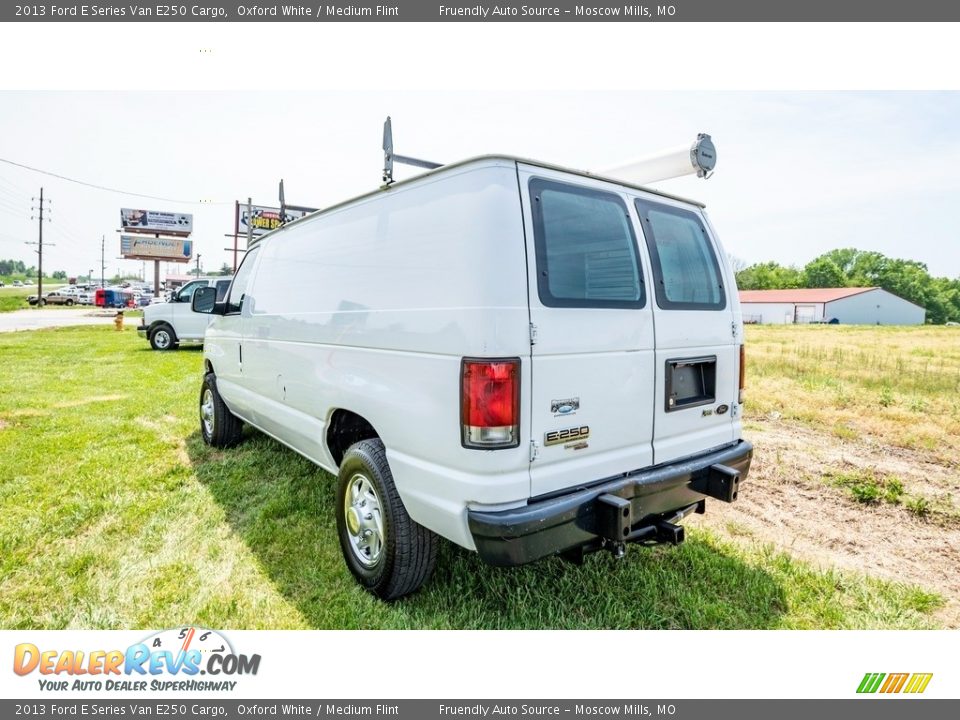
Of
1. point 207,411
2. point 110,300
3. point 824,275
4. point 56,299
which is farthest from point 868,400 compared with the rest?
point 824,275

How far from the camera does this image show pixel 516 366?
7.81 ft

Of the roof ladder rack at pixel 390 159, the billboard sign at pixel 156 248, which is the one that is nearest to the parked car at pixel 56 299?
the billboard sign at pixel 156 248

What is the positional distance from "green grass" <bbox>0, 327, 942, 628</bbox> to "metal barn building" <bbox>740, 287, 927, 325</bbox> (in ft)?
192

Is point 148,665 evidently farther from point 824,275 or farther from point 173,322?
point 824,275

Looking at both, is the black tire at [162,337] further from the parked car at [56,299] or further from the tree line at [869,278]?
the tree line at [869,278]

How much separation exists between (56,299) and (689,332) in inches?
2269

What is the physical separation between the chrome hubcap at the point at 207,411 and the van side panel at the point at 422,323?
102 inches

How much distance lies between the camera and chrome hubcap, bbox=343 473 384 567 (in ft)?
9.96

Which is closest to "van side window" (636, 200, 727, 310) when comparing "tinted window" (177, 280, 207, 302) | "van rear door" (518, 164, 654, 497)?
"van rear door" (518, 164, 654, 497)

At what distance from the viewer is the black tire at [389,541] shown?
2812 mm

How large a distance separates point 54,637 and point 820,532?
15.2 ft

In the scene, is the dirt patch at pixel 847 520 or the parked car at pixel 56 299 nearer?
the dirt patch at pixel 847 520

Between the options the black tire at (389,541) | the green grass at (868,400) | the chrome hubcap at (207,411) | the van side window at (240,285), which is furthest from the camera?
the green grass at (868,400)

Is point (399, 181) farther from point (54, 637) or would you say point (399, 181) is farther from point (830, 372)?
point (830, 372)
